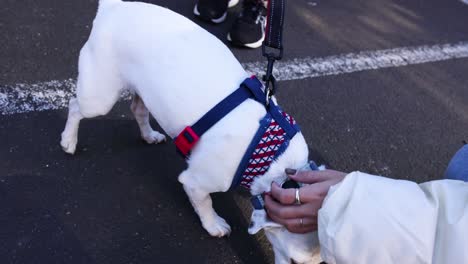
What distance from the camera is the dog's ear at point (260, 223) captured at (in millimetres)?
1545

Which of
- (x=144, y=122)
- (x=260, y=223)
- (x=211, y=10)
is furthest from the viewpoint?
(x=211, y=10)

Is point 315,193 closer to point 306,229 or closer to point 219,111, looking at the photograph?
point 306,229

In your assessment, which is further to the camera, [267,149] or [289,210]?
[267,149]

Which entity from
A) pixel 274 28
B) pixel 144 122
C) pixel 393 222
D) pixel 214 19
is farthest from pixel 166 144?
pixel 393 222

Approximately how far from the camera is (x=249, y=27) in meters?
3.33

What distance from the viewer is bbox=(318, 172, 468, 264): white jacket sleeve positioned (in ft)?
3.78

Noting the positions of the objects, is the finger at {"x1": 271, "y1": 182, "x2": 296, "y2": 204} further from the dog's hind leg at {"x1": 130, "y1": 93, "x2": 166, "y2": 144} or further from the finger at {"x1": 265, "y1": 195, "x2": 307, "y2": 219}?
the dog's hind leg at {"x1": 130, "y1": 93, "x2": 166, "y2": 144}

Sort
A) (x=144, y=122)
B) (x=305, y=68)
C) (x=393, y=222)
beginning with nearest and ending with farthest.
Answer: (x=393, y=222) < (x=144, y=122) < (x=305, y=68)

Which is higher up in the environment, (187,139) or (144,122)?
(187,139)

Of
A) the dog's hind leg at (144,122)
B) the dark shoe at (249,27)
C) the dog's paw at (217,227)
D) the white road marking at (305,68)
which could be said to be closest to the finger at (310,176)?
the dog's paw at (217,227)

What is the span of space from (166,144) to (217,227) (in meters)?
0.66

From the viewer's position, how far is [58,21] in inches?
128

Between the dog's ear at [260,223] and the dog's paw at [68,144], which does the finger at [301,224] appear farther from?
the dog's paw at [68,144]

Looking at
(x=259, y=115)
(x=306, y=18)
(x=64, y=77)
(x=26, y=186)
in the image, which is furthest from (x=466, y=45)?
(x=26, y=186)
